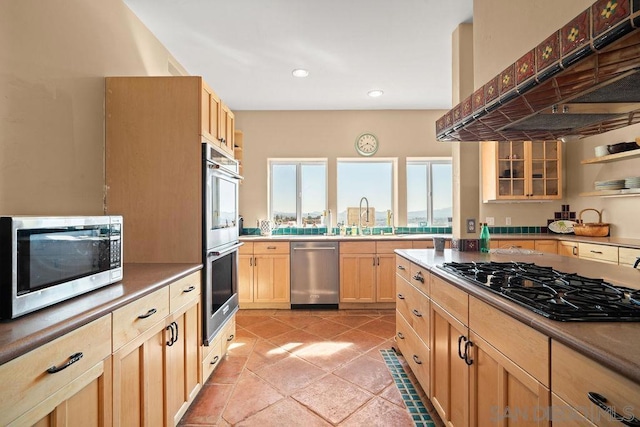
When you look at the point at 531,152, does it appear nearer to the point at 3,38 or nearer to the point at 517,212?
the point at 517,212

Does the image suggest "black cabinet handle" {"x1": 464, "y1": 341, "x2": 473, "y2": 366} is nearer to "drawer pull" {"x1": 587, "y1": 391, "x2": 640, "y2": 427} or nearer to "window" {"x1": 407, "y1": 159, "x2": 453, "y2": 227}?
"drawer pull" {"x1": 587, "y1": 391, "x2": 640, "y2": 427}

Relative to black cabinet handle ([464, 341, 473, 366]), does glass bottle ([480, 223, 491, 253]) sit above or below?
above

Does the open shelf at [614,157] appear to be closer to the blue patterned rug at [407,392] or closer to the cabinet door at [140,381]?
the blue patterned rug at [407,392]

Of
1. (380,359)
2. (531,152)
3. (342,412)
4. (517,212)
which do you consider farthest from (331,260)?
(531,152)

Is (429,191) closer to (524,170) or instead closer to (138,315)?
(524,170)

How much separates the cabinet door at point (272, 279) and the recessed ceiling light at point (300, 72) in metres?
2.13

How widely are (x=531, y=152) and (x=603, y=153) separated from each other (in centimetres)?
68

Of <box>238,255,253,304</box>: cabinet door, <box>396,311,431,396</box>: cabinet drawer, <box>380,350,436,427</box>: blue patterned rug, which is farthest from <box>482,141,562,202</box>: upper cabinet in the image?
<box>238,255,253,304</box>: cabinet door

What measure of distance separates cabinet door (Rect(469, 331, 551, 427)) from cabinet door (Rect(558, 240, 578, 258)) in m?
2.87

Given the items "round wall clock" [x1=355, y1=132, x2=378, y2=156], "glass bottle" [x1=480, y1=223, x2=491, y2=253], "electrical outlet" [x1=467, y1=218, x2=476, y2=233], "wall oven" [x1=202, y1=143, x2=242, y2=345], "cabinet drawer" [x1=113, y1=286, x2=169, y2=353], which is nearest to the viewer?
"cabinet drawer" [x1=113, y1=286, x2=169, y2=353]

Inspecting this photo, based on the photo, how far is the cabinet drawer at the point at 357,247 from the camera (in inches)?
155

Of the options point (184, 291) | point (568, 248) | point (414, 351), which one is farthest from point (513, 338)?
point (568, 248)

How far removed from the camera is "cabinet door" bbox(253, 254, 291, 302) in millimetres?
3953

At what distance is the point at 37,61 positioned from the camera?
1570mm
